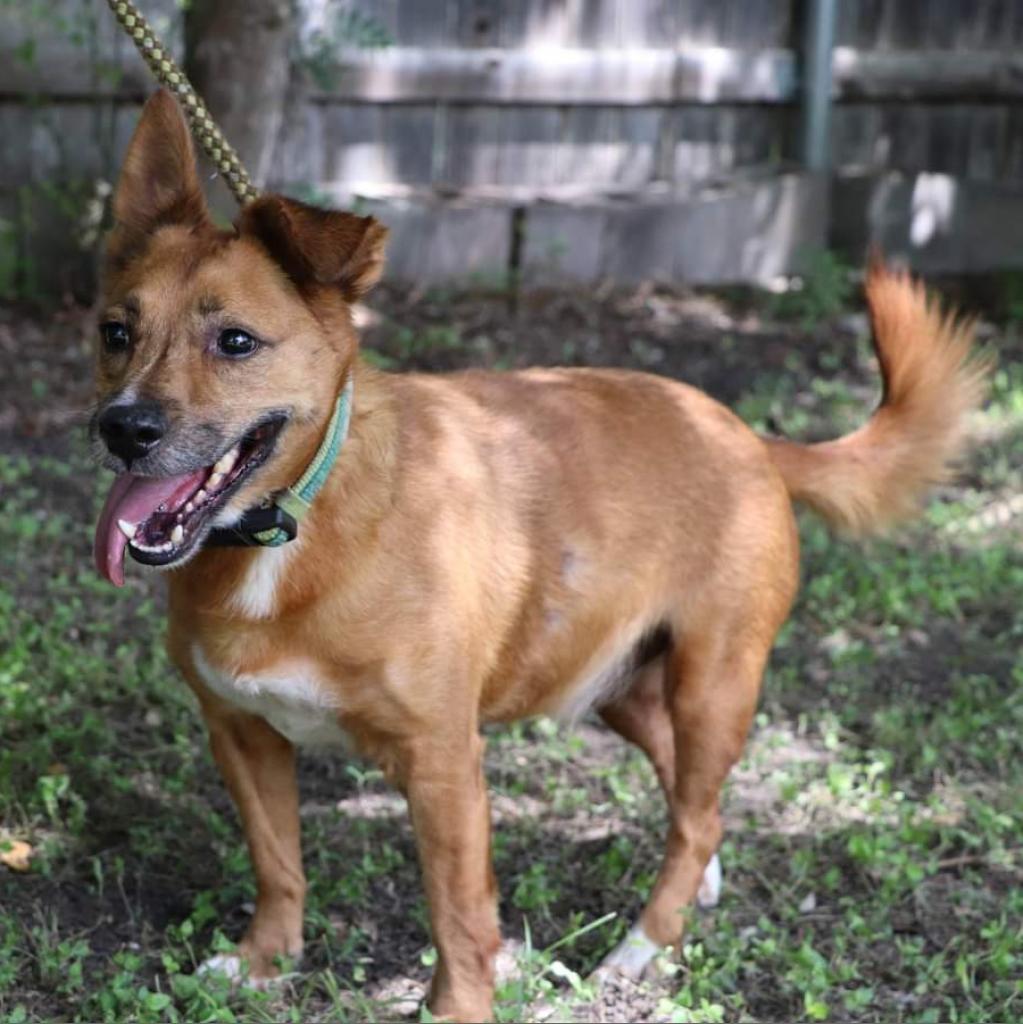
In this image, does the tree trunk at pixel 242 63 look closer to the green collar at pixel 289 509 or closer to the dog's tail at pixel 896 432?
the dog's tail at pixel 896 432

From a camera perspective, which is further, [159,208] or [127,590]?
[127,590]

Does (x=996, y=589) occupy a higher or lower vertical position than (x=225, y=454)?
lower

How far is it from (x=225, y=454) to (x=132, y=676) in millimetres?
2065

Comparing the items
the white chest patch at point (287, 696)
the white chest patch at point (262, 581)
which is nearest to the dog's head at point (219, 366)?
the white chest patch at point (262, 581)

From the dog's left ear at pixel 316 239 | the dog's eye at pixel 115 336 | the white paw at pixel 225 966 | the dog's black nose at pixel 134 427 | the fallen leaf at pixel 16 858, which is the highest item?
the dog's left ear at pixel 316 239

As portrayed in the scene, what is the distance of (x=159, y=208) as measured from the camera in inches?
147

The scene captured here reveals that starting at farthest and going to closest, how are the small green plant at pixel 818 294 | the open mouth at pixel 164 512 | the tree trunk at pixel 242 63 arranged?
1. the small green plant at pixel 818 294
2. the tree trunk at pixel 242 63
3. the open mouth at pixel 164 512

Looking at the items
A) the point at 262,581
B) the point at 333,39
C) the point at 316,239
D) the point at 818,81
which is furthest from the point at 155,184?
the point at 818,81

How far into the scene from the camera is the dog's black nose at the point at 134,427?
325 cm

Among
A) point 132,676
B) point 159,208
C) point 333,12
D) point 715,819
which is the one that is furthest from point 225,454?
point 333,12

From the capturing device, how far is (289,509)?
355 centimetres

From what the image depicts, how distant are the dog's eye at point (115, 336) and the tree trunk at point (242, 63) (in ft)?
11.1

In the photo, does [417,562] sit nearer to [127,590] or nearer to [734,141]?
[127,590]

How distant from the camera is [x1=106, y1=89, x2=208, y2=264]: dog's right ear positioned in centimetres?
369
